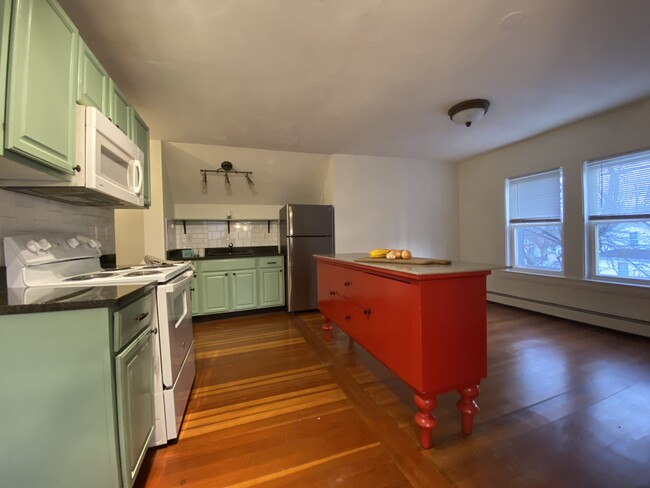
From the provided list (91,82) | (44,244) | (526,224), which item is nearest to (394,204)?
(526,224)

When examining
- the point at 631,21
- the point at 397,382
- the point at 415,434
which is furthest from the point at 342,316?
the point at 631,21

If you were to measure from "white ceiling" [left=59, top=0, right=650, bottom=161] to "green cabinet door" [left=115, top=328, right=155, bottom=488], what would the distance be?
169 centimetres

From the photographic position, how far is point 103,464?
957 millimetres

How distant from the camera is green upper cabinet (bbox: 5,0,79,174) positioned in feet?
3.02

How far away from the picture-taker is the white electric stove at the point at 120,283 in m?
1.23

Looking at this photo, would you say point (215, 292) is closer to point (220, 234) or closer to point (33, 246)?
point (220, 234)

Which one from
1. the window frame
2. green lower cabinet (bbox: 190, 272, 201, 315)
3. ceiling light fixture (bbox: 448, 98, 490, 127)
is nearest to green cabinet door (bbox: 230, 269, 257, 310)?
green lower cabinet (bbox: 190, 272, 201, 315)

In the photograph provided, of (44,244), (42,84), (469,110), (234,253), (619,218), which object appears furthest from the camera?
(234,253)

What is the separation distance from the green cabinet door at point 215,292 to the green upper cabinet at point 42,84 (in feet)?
8.00

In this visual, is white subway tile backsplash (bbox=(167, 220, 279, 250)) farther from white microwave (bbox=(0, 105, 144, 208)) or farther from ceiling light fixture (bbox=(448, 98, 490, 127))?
ceiling light fixture (bbox=(448, 98, 490, 127))

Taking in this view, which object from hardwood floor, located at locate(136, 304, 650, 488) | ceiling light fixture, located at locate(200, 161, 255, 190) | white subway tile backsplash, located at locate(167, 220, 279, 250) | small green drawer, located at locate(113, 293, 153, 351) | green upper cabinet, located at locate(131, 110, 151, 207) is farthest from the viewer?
white subway tile backsplash, located at locate(167, 220, 279, 250)

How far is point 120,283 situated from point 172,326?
0.36 meters

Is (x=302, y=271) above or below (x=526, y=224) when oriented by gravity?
below

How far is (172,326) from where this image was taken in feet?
4.83
